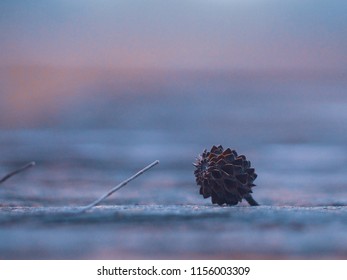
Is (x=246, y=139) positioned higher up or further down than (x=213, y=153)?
higher up

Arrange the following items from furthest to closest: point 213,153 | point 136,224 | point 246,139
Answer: point 246,139
point 213,153
point 136,224

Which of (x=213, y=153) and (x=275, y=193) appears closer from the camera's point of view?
(x=213, y=153)
